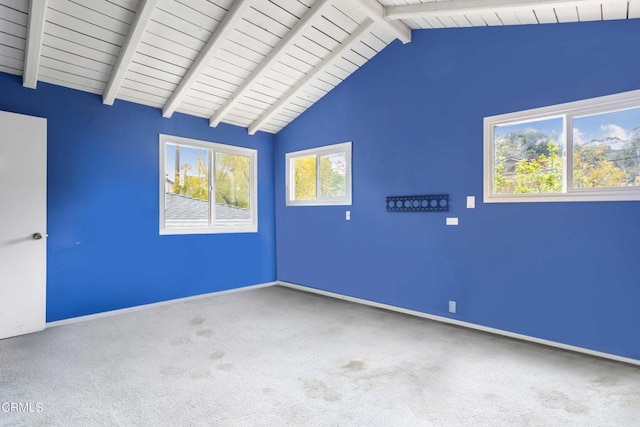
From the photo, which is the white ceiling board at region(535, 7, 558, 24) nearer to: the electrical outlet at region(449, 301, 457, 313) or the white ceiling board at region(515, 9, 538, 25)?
the white ceiling board at region(515, 9, 538, 25)

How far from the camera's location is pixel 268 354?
2898 mm

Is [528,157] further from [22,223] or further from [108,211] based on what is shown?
[22,223]

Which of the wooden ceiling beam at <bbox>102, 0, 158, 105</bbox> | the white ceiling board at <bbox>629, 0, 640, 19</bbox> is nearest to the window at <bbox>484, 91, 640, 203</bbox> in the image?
the white ceiling board at <bbox>629, 0, 640, 19</bbox>

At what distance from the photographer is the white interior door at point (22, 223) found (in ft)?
10.7

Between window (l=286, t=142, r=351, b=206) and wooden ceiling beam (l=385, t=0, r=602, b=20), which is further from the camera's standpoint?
window (l=286, t=142, r=351, b=206)

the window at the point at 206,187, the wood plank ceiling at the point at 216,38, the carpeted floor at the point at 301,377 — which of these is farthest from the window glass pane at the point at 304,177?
the carpeted floor at the point at 301,377

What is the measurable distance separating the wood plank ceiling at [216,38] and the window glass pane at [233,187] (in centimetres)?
88

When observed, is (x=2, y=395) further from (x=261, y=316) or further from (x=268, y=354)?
(x=261, y=316)

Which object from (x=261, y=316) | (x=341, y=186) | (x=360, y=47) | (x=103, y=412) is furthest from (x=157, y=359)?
(x=360, y=47)

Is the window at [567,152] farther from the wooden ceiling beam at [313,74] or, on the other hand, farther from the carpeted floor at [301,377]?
the wooden ceiling beam at [313,74]

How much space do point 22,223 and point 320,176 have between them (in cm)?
342

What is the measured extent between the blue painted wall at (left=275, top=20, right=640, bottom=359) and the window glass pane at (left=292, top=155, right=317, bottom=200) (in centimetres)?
36

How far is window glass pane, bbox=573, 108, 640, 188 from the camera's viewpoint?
109 inches

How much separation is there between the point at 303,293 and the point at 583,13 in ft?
14.1
